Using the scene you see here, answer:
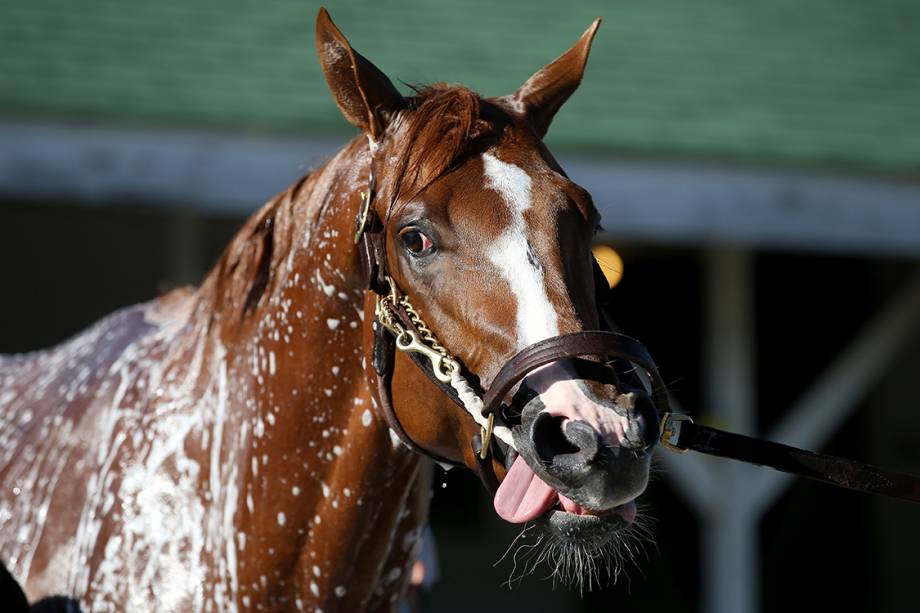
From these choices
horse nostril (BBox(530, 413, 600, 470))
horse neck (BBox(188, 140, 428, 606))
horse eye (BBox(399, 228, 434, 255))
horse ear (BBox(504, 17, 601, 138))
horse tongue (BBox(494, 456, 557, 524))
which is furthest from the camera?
horse ear (BBox(504, 17, 601, 138))

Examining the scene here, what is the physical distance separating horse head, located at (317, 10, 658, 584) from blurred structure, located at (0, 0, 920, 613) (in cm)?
313

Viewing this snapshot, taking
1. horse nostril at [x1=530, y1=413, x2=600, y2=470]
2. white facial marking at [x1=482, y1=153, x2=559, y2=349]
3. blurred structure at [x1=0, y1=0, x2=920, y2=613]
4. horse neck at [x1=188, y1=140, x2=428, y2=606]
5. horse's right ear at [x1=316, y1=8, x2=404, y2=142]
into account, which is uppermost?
horse's right ear at [x1=316, y1=8, x2=404, y2=142]

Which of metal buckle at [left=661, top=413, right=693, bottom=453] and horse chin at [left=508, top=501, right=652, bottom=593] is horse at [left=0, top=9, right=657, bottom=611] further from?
metal buckle at [left=661, top=413, right=693, bottom=453]

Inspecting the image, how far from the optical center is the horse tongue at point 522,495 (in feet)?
5.69

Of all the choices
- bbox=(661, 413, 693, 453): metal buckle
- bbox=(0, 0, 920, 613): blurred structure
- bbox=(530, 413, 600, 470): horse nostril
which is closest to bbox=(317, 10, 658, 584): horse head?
bbox=(530, 413, 600, 470): horse nostril

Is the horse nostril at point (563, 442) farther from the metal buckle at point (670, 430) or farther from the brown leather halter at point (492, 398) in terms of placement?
the metal buckle at point (670, 430)

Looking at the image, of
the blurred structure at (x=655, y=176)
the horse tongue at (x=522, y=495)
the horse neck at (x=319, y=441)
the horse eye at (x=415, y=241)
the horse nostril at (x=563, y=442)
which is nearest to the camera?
the horse nostril at (x=563, y=442)

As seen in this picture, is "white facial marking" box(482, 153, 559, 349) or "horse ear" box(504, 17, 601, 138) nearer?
"white facial marking" box(482, 153, 559, 349)

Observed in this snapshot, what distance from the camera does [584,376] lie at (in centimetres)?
169

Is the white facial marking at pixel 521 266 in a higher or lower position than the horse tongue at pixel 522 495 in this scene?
higher

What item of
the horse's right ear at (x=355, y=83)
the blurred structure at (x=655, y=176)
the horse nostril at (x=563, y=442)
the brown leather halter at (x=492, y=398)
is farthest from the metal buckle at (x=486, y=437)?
the blurred structure at (x=655, y=176)

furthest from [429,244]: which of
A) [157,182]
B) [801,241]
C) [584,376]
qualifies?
[801,241]

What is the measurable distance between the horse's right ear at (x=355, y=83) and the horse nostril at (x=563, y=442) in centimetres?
68

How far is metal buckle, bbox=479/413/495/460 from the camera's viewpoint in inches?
69.1
